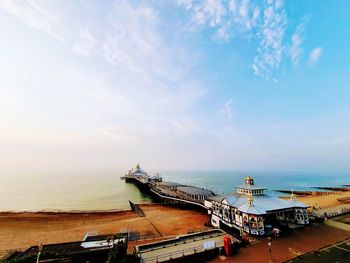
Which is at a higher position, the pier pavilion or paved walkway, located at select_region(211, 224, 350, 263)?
A: the pier pavilion

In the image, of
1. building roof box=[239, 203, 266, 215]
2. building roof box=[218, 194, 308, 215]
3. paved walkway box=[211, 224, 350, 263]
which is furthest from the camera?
building roof box=[218, 194, 308, 215]

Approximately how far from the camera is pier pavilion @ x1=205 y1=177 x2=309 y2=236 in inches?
789

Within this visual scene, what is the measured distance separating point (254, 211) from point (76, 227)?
28678 millimetres

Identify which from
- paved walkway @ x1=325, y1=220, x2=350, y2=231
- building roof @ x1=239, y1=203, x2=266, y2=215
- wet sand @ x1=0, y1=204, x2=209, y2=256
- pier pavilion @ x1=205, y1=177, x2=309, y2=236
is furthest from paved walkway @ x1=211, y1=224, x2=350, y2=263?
wet sand @ x1=0, y1=204, x2=209, y2=256

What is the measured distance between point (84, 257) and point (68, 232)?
1762 cm

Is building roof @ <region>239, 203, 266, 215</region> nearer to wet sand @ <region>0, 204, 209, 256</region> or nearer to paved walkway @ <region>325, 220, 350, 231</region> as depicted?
wet sand @ <region>0, 204, 209, 256</region>

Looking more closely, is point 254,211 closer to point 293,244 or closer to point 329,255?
point 293,244

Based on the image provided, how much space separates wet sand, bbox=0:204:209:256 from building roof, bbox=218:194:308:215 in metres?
7.17

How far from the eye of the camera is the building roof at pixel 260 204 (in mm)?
20391

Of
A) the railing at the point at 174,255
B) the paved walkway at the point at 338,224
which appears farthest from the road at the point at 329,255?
the railing at the point at 174,255

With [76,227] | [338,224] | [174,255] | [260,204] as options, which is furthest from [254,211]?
[76,227]

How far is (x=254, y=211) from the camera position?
65.2ft

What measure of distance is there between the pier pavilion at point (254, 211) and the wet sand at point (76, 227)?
4927 mm

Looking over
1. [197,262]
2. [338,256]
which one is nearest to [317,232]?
[338,256]
